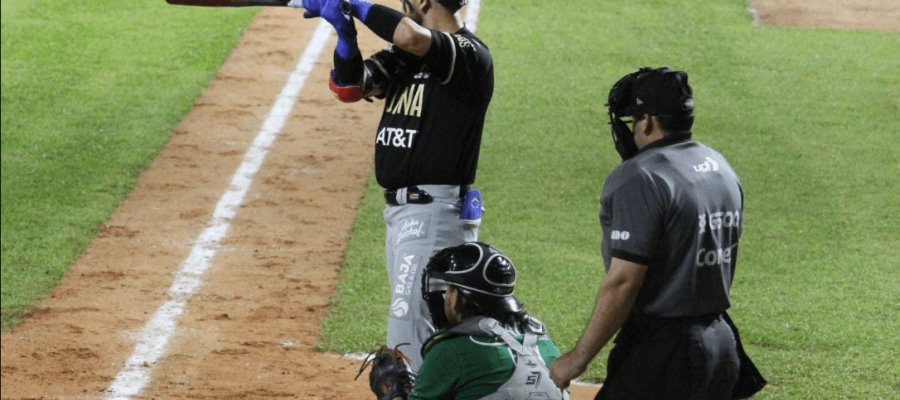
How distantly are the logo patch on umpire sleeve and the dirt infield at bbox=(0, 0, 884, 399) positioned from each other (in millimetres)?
1761

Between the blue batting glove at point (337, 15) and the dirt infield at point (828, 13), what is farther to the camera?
the dirt infield at point (828, 13)

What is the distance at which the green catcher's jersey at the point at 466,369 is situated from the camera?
14.0 feet

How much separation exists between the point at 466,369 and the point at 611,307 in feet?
1.66

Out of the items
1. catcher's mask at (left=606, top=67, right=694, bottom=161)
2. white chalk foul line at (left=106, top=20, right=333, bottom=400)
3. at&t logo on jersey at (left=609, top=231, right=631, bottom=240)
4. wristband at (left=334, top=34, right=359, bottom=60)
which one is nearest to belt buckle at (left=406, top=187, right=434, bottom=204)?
wristband at (left=334, top=34, right=359, bottom=60)

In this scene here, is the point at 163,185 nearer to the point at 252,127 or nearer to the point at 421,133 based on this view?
the point at 252,127

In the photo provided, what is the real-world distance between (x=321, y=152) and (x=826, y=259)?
480cm

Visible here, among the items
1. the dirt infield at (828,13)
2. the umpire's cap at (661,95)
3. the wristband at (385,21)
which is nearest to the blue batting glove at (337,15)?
the wristband at (385,21)

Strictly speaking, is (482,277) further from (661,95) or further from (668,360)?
(661,95)

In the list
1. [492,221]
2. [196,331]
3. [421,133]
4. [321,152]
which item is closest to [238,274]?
[196,331]

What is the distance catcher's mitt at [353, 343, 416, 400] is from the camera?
468 cm

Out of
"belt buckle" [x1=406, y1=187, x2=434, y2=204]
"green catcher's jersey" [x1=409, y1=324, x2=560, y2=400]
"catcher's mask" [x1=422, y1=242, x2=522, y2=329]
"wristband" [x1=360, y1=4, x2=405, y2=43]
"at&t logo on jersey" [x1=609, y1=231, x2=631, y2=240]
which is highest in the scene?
"wristband" [x1=360, y1=4, x2=405, y2=43]

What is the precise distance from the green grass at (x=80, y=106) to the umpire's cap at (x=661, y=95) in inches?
222

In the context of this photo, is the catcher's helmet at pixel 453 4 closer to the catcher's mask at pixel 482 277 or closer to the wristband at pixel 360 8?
the wristband at pixel 360 8

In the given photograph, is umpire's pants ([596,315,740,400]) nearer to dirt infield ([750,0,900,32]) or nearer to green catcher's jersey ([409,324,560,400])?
green catcher's jersey ([409,324,560,400])
